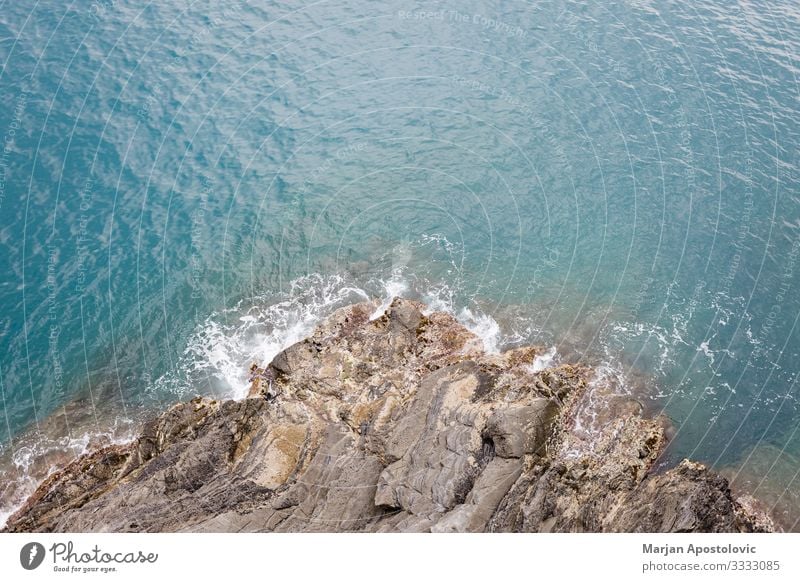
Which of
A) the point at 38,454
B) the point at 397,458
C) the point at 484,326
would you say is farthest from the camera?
the point at 484,326

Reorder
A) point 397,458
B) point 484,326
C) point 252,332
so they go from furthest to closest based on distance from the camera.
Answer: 1. point 484,326
2. point 252,332
3. point 397,458

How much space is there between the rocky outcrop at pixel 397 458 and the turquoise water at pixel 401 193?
3.49 meters

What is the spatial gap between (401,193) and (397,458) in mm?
26203

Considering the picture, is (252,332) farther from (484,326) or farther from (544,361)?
(544,361)

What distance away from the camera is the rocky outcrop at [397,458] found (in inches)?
1131

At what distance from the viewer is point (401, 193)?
52656 millimetres

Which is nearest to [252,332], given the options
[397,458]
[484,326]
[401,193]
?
[397,458]

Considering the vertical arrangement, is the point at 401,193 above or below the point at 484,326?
above

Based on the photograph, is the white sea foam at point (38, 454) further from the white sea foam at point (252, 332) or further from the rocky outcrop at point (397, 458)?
the white sea foam at point (252, 332)

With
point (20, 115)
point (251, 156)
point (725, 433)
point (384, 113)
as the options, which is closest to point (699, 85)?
point (384, 113)

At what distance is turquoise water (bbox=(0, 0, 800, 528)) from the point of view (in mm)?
42750

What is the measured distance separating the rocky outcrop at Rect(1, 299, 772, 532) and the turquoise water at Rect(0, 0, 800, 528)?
137 inches

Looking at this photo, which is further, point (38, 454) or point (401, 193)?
point (401, 193)
